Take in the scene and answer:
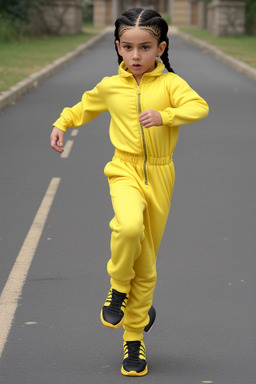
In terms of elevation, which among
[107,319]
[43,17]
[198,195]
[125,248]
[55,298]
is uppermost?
[125,248]

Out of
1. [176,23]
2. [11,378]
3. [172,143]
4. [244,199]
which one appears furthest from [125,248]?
[176,23]

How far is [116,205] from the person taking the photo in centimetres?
400

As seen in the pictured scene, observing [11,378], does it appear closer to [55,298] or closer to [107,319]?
[107,319]

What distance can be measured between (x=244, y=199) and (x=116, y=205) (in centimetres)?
506

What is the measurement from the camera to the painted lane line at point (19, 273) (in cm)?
522

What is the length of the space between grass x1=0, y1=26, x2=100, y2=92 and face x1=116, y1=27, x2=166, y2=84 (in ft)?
47.7

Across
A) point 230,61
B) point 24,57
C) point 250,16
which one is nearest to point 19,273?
point 24,57

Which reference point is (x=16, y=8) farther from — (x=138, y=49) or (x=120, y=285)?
(x=120, y=285)

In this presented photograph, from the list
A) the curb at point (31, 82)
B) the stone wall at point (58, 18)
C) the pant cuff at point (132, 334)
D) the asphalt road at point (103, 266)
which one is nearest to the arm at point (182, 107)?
the pant cuff at point (132, 334)

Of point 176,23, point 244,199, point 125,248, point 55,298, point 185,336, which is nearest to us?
point 125,248

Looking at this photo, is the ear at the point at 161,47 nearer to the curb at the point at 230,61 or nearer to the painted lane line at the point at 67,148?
the painted lane line at the point at 67,148

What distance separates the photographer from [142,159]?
421 centimetres

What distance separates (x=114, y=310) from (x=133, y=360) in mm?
403

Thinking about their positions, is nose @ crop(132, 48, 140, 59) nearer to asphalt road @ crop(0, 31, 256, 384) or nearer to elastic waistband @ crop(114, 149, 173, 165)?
elastic waistband @ crop(114, 149, 173, 165)
